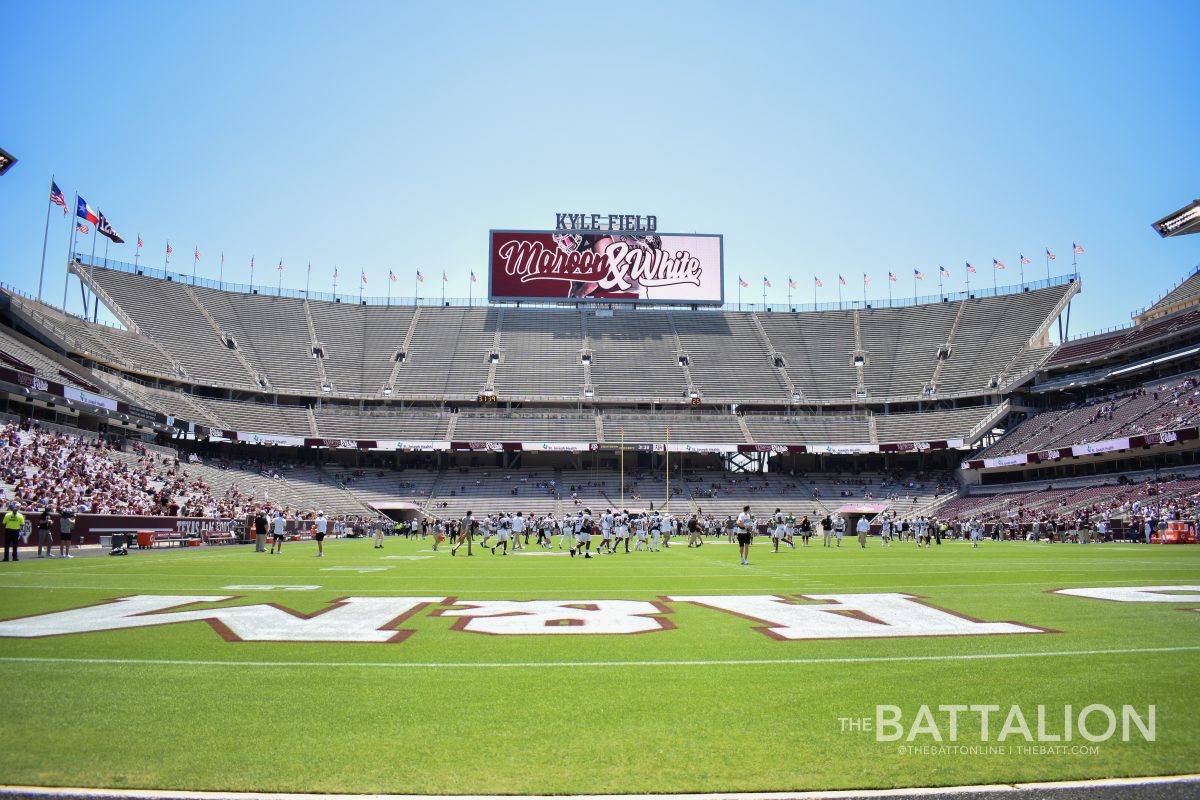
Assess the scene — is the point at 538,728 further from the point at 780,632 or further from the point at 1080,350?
the point at 1080,350

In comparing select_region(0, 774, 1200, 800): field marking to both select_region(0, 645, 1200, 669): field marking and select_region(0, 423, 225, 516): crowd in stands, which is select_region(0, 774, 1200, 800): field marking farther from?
select_region(0, 423, 225, 516): crowd in stands

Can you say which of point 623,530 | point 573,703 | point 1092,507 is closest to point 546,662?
point 573,703

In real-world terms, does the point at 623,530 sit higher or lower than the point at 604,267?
lower

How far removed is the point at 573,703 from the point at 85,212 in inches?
2573

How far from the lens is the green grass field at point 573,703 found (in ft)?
14.3

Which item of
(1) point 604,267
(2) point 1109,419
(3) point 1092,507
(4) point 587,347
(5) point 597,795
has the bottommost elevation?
(5) point 597,795

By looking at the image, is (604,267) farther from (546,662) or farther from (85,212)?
(546,662)

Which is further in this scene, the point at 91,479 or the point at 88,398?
the point at 88,398

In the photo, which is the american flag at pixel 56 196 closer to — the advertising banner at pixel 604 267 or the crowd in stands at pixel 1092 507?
the advertising banner at pixel 604 267

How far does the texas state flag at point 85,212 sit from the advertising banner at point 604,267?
3488 cm

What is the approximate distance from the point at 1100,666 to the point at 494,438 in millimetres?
66015

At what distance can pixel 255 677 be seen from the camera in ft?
22.0

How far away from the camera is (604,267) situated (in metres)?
83.6

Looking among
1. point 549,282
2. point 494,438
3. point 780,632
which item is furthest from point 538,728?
point 549,282
